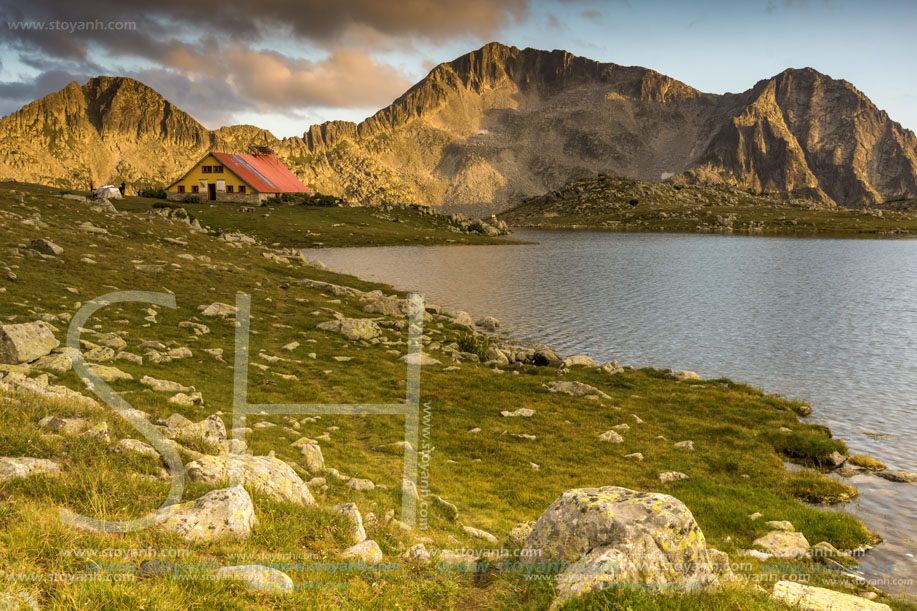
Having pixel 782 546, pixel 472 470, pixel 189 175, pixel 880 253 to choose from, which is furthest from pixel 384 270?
pixel 880 253

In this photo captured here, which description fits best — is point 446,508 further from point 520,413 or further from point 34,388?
point 520,413

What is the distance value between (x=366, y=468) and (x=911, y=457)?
21.1 m

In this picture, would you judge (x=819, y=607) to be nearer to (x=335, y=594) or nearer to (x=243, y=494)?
(x=335, y=594)

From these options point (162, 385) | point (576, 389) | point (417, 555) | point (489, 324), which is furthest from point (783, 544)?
point (489, 324)

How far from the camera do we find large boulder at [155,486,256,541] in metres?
7.23

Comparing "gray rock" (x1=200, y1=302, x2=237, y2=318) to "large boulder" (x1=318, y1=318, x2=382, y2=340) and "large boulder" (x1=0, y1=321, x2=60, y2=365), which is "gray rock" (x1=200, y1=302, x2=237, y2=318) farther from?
"large boulder" (x1=0, y1=321, x2=60, y2=365)

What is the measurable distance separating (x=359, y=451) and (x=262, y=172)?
13636 centimetres

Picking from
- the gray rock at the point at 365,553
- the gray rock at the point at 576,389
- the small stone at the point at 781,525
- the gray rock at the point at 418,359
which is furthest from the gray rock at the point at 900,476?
the gray rock at the point at 418,359

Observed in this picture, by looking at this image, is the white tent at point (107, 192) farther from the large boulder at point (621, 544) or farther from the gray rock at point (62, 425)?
the large boulder at point (621, 544)

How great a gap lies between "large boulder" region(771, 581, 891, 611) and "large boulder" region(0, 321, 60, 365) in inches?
817

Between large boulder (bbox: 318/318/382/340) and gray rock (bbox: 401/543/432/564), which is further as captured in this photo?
large boulder (bbox: 318/318/382/340)

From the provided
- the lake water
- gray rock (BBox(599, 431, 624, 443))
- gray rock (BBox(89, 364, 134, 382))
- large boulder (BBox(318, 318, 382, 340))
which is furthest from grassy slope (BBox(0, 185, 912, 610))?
the lake water

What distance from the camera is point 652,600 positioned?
22.9 ft

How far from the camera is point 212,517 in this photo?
7480 mm
